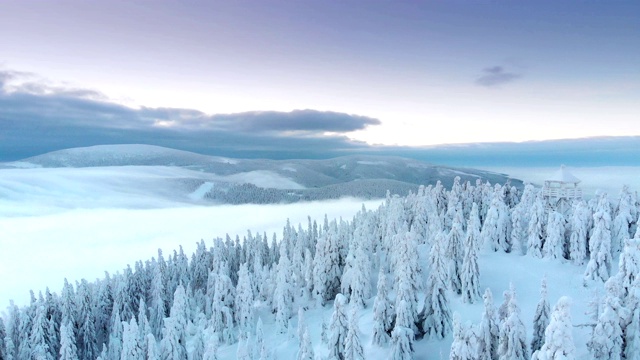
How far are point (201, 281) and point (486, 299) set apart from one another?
79.3m

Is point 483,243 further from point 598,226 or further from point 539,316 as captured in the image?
point 539,316

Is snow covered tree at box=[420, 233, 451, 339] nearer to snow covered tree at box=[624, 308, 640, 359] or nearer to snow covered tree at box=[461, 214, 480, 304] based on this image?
snow covered tree at box=[461, 214, 480, 304]

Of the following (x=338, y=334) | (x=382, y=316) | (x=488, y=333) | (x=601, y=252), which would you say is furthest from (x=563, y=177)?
(x=338, y=334)

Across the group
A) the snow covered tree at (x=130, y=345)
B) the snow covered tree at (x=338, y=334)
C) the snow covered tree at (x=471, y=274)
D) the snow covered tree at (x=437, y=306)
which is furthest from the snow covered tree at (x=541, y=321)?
the snow covered tree at (x=130, y=345)

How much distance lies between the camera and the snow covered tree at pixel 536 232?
61188mm

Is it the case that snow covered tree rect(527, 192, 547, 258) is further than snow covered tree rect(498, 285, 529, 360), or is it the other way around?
snow covered tree rect(527, 192, 547, 258)

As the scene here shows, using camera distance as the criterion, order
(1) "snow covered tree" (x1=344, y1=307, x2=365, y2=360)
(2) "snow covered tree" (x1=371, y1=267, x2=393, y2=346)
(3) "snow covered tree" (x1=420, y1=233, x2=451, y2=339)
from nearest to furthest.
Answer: (1) "snow covered tree" (x1=344, y1=307, x2=365, y2=360), (3) "snow covered tree" (x1=420, y1=233, x2=451, y2=339), (2) "snow covered tree" (x1=371, y1=267, x2=393, y2=346)

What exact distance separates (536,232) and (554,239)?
2.80 meters

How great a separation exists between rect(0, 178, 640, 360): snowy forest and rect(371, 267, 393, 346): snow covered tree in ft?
0.45

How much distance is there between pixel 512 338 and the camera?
95.7 feet

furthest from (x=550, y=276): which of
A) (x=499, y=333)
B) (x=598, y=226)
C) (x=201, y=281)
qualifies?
(x=201, y=281)

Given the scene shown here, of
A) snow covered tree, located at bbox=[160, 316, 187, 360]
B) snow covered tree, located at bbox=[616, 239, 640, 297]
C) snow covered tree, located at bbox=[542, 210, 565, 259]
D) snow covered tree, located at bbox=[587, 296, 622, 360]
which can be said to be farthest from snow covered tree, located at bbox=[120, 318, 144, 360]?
snow covered tree, located at bbox=[542, 210, 565, 259]

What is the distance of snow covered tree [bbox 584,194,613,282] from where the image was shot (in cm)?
4919

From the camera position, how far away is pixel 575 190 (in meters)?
68.9
